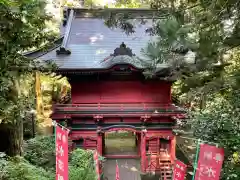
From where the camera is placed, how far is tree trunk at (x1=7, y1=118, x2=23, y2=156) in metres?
6.36

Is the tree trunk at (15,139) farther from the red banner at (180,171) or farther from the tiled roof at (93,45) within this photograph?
the red banner at (180,171)

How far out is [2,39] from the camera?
5078 mm

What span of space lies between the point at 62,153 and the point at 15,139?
2.69m

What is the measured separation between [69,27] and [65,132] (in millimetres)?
7839

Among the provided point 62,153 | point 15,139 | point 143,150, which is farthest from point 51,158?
point 62,153

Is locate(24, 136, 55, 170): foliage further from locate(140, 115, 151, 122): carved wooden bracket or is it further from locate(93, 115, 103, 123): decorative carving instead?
locate(140, 115, 151, 122): carved wooden bracket

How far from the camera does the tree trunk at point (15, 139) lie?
6.36 m

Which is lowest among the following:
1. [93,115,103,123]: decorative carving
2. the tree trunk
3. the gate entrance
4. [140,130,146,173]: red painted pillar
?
the gate entrance

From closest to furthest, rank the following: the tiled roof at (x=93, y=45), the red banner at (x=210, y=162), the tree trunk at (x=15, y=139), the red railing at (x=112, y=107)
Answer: the red banner at (x=210, y=162), the tree trunk at (x=15, y=139), the tiled roof at (x=93, y=45), the red railing at (x=112, y=107)

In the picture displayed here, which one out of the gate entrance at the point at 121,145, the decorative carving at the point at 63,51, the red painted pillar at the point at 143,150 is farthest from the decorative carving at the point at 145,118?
the decorative carving at the point at 63,51

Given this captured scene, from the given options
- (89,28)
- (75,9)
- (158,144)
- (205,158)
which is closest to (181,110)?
(158,144)

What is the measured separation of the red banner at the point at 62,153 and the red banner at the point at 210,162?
2.58 meters

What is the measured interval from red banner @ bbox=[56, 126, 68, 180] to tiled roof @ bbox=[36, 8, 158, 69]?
4651 mm

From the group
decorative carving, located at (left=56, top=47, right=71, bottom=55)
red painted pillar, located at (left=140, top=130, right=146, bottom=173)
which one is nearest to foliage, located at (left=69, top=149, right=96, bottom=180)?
red painted pillar, located at (left=140, top=130, right=146, bottom=173)
